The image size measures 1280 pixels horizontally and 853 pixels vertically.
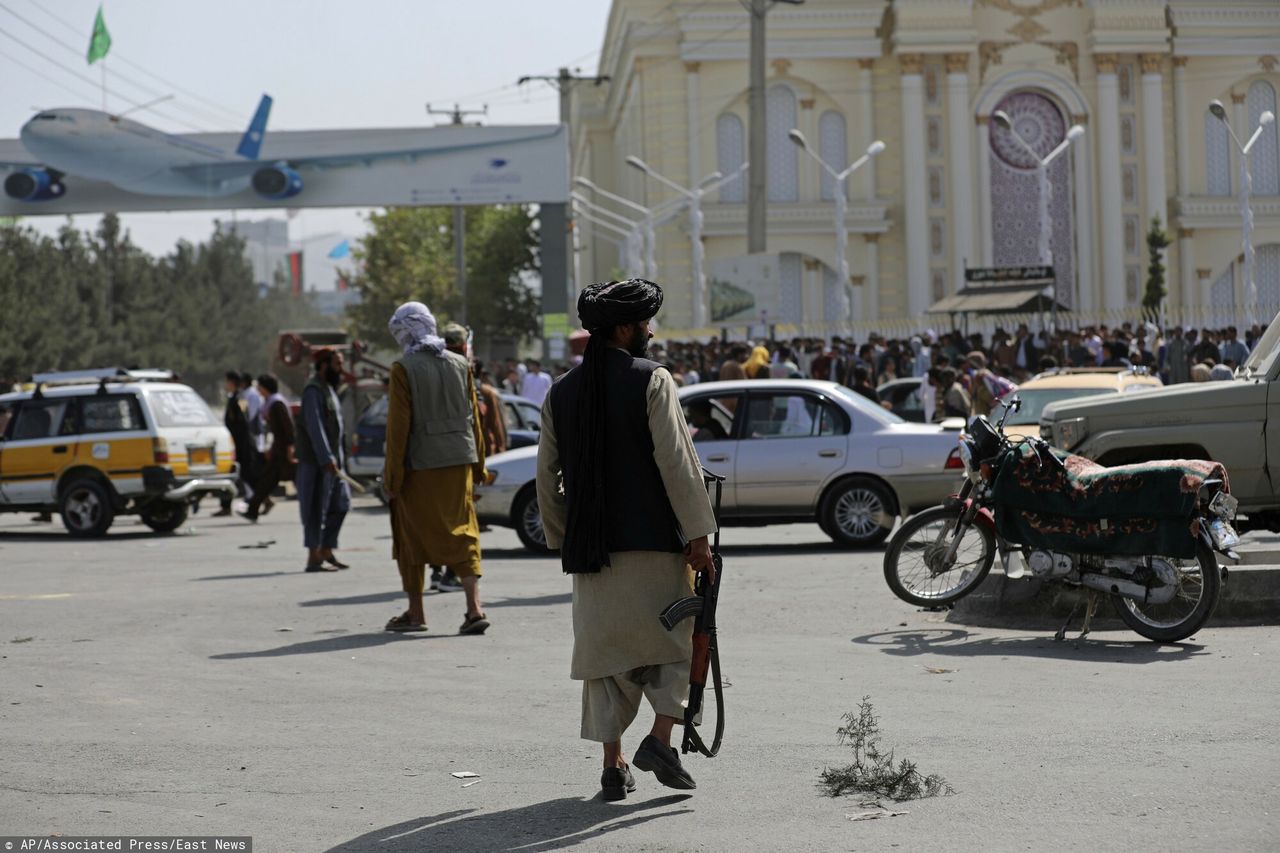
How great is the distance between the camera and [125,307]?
275ft

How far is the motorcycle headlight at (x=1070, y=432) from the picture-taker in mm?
12195

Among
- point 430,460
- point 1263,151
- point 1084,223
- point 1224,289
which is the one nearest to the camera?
point 430,460

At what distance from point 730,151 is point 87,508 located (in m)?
44.6

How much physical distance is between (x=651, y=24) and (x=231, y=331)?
4795 centimetres

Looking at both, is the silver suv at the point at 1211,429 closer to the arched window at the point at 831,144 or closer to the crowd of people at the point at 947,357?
the crowd of people at the point at 947,357

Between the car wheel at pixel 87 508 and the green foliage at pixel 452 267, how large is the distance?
5531 cm

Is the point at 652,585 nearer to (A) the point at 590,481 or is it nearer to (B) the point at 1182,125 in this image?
(A) the point at 590,481

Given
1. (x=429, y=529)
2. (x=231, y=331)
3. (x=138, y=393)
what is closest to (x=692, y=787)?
(x=429, y=529)

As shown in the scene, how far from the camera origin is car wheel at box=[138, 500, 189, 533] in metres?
20.4

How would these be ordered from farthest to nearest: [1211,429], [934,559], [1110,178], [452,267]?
[452,267], [1110,178], [1211,429], [934,559]

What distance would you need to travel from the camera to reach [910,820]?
5.70 m

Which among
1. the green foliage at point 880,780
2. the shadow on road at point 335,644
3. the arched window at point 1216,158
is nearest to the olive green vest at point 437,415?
the shadow on road at point 335,644

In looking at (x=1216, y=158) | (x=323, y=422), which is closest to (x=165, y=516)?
(x=323, y=422)

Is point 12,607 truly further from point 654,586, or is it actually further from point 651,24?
point 651,24
